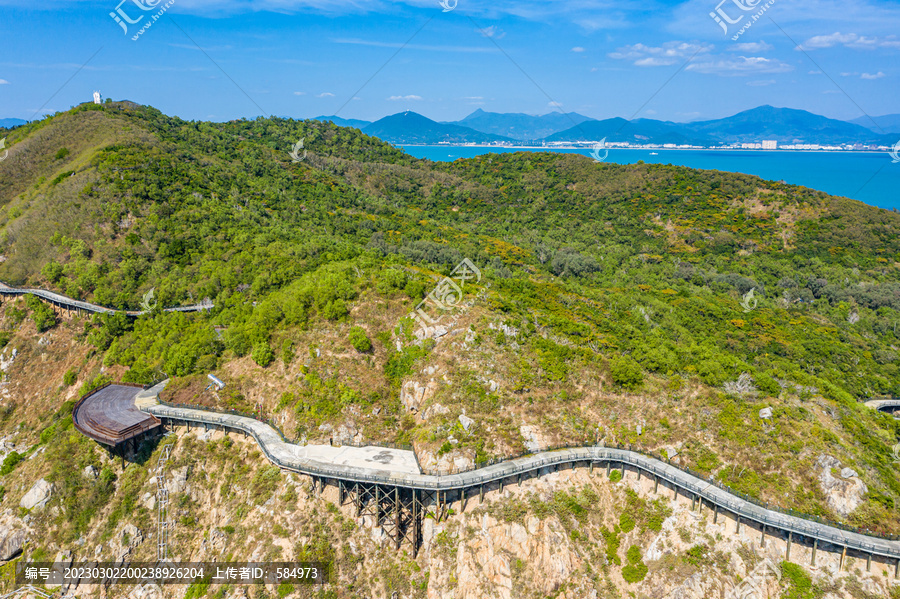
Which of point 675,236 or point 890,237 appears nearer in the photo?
point 890,237

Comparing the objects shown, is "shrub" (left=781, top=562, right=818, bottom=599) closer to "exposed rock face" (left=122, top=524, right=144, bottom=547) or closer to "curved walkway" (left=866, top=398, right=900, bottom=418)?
"curved walkway" (left=866, top=398, right=900, bottom=418)

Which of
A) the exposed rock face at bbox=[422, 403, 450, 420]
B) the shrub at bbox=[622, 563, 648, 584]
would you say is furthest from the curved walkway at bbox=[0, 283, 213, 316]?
the shrub at bbox=[622, 563, 648, 584]

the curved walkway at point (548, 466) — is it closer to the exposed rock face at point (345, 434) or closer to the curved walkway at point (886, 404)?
the exposed rock face at point (345, 434)

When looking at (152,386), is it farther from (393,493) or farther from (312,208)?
(312,208)

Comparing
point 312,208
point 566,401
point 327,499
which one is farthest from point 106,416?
point 312,208

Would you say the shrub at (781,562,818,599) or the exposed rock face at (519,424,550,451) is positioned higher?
the exposed rock face at (519,424,550,451)

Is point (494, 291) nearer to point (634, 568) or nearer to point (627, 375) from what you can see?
point (627, 375)
